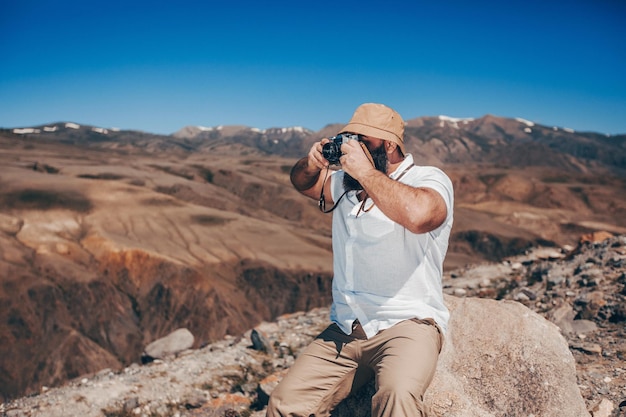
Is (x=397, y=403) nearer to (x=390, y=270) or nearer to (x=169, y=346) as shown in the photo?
(x=390, y=270)

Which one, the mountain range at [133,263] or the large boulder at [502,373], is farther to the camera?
the mountain range at [133,263]

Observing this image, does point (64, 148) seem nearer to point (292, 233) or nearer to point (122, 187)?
point (122, 187)

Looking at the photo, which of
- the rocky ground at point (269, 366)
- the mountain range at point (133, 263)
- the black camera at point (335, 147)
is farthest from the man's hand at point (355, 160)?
the mountain range at point (133, 263)

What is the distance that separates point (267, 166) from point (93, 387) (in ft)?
338

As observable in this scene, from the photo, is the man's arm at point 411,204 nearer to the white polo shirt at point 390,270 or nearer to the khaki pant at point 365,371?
the white polo shirt at point 390,270

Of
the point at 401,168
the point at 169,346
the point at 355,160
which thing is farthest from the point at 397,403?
the point at 169,346

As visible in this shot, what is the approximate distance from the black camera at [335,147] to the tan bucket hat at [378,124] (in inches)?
4.2

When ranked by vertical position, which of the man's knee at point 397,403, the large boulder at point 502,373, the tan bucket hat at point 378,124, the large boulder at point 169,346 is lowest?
the large boulder at point 169,346

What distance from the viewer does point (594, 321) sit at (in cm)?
772

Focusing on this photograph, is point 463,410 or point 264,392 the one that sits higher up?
point 463,410

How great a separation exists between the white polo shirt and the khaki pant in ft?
0.39

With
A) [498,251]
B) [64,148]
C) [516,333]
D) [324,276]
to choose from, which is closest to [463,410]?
[516,333]

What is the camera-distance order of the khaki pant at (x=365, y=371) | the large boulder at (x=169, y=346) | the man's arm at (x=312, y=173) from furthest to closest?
the large boulder at (x=169, y=346) < the man's arm at (x=312, y=173) < the khaki pant at (x=365, y=371)

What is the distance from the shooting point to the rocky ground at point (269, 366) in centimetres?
600
